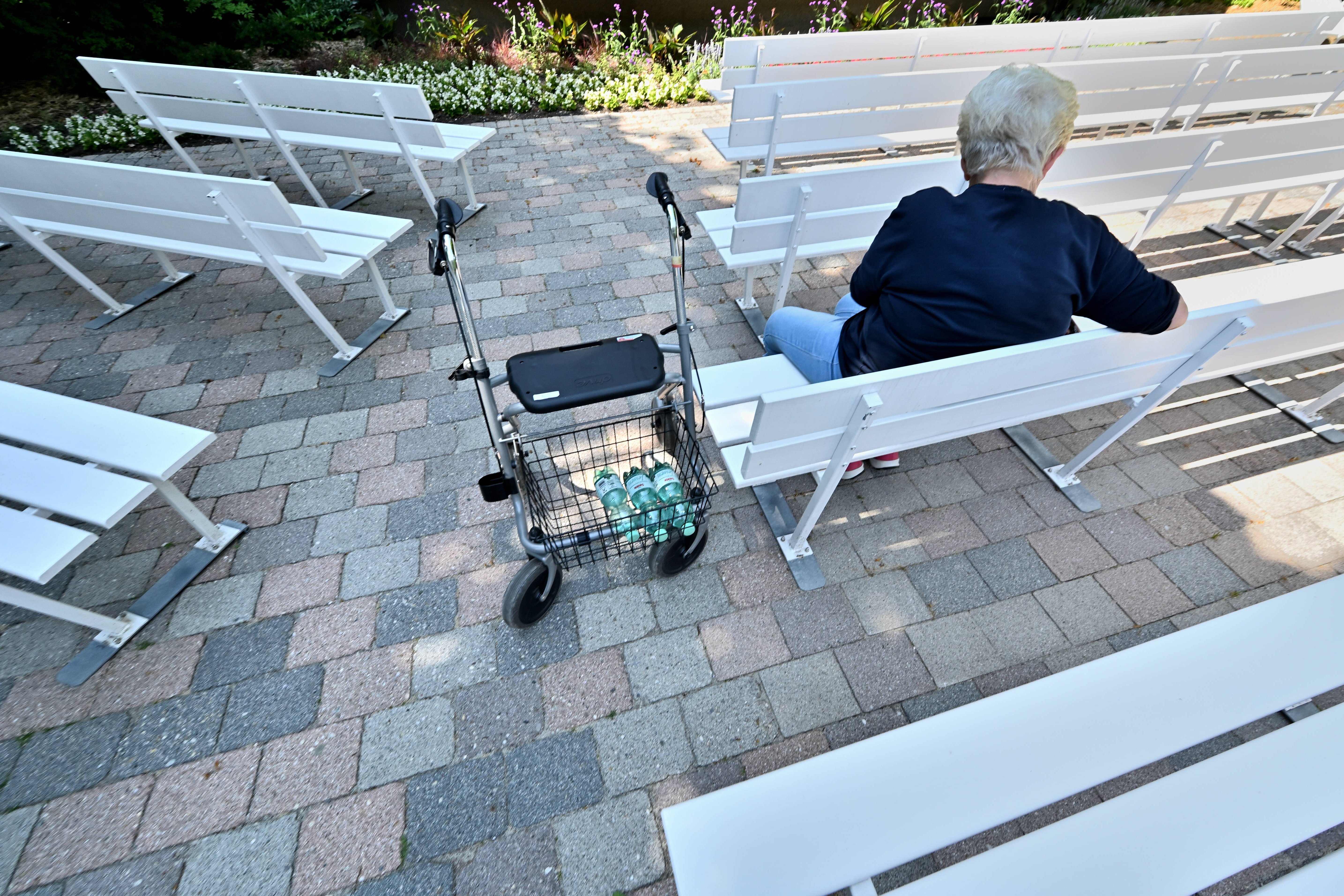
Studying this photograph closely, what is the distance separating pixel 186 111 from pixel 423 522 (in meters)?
4.35

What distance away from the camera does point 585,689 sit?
2.08 meters

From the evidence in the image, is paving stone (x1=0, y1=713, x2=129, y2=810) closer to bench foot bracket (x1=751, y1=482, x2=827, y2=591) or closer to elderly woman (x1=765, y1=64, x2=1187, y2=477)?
bench foot bracket (x1=751, y1=482, x2=827, y2=591)

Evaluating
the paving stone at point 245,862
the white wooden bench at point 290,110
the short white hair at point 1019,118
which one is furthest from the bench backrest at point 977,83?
the paving stone at point 245,862

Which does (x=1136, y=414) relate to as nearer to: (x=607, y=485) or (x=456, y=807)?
(x=607, y=485)

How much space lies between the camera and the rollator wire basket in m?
1.94

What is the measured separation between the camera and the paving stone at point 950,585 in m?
2.32

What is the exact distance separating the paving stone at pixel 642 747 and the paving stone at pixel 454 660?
52 cm

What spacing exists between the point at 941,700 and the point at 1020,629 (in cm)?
51

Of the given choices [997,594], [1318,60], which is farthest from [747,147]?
[1318,60]

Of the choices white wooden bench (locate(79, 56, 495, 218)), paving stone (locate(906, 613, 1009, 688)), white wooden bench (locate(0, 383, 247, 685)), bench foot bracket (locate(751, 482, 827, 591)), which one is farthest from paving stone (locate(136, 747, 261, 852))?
white wooden bench (locate(79, 56, 495, 218))

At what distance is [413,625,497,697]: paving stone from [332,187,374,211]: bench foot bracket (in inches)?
166

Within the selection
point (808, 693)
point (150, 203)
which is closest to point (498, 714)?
point (808, 693)

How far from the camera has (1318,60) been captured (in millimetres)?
4750

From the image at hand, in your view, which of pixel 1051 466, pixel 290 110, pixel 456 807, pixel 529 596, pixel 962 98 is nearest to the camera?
pixel 456 807
